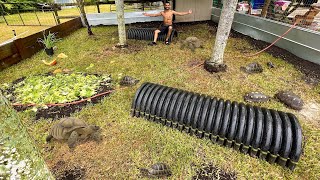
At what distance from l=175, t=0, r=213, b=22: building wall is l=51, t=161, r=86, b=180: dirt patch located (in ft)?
30.3

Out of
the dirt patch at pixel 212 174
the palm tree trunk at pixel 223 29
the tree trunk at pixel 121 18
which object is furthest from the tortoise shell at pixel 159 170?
the tree trunk at pixel 121 18

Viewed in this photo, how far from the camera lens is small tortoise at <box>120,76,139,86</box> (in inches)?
199

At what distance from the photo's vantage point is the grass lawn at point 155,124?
292cm

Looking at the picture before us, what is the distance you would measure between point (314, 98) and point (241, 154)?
9.24 ft

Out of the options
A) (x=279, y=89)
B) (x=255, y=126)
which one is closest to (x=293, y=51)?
(x=279, y=89)

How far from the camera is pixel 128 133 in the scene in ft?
11.6

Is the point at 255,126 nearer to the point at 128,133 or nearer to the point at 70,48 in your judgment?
the point at 128,133

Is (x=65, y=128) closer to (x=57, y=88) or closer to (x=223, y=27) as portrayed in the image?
(x=57, y=88)

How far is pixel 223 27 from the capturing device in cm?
497

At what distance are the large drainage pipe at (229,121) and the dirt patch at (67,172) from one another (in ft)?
4.86

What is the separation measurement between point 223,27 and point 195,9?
6005mm

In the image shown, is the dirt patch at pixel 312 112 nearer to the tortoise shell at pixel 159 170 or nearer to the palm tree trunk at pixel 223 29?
the palm tree trunk at pixel 223 29

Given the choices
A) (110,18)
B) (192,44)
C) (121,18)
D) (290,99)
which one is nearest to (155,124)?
(290,99)

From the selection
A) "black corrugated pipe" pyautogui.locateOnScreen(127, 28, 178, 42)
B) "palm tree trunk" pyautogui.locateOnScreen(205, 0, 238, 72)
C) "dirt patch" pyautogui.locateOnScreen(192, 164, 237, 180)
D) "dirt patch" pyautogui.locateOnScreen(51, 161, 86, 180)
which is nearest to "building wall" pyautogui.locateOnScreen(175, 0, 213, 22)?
"black corrugated pipe" pyautogui.locateOnScreen(127, 28, 178, 42)
